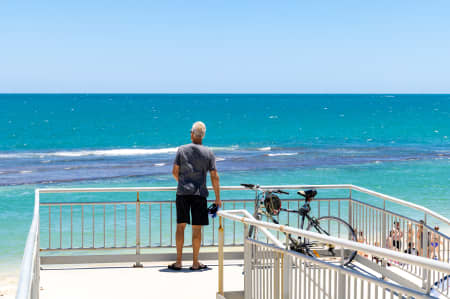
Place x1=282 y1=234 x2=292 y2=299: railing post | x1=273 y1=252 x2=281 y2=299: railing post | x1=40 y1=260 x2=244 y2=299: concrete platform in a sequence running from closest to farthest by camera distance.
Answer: x1=282 y1=234 x2=292 y2=299: railing post → x1=273 y1=252 x2=281 y2=299: railing post → x1=40 y1=260 x2=244 y2=299: concrete platform

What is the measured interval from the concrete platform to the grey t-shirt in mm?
1084

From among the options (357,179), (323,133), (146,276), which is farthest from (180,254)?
(323,133)

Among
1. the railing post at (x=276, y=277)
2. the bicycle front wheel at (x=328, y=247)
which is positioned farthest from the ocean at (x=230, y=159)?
the railing post at (x=276, y=277)

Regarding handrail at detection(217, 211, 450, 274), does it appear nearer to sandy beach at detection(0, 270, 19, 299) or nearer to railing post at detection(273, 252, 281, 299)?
railing post at detection(273, 252, 281, 299)

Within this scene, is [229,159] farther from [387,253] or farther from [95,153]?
[387,253]

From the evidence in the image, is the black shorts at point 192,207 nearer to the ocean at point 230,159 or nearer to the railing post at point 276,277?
the railing post at point 276,277

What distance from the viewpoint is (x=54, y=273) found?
305 inches

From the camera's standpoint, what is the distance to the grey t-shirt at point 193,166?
7.25 meters

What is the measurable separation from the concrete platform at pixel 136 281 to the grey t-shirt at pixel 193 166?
1.08 meters

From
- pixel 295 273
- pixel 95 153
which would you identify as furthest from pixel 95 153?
pixel 295 273

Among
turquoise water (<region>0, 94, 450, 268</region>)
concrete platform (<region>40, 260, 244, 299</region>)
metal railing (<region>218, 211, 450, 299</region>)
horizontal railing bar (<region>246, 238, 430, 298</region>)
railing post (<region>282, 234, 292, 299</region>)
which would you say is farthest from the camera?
turquoise water (<region>0, 94, 450, 268</region>)

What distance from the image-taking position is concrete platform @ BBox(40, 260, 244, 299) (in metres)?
6.91

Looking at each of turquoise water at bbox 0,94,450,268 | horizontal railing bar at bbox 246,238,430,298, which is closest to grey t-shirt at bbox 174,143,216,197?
horizontal railing bar at bbox 246,238,430,298

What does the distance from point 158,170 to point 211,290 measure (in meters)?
29.6
